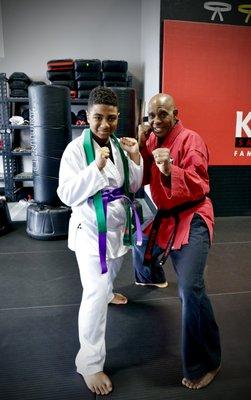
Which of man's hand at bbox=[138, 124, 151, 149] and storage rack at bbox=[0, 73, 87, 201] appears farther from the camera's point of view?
storage rack at bbox=[0, 73, 87, 201]

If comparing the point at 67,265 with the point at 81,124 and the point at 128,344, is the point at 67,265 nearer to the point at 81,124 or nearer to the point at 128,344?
the point at 128,344

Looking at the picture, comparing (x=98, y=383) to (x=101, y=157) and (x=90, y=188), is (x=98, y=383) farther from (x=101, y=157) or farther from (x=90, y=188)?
(x=101, y=157)

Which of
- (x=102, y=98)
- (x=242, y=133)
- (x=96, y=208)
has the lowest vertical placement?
(x=96, y=208)

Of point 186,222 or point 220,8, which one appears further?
point 220,8

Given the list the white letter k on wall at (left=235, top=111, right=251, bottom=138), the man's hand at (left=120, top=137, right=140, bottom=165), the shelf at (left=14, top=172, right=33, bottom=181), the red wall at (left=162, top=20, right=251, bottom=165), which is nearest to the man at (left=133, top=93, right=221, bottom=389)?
the man's hand at (left=120, top=137, right=140, bottom=165)

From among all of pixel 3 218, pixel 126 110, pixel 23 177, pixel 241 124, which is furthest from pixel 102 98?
pixel 23 177

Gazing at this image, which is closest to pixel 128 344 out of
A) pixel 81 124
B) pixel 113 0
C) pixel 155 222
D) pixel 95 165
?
pixel 155 222

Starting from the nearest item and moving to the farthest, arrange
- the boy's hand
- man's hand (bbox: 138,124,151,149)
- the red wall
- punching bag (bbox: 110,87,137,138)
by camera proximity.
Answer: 1. the boy's hand
2. man's hand (bbox: 138,124,151,149)
3. punching bag (bbox: 110,87,137,138)
4. the red wall

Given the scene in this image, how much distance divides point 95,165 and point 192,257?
0.66 meters

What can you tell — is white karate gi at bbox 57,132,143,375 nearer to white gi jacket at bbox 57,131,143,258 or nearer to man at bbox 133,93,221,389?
white gi jacket at bbox 57,131,143,258

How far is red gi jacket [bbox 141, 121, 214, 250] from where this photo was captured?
1.59 meters

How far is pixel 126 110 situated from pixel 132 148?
2.41 m

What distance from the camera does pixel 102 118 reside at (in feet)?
5.22

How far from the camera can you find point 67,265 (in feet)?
10.3
